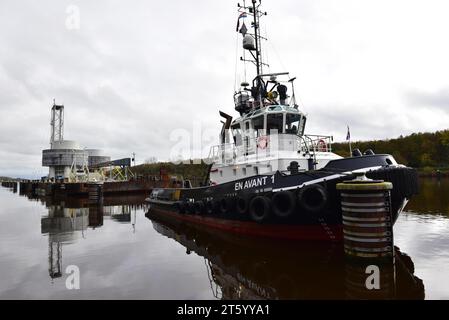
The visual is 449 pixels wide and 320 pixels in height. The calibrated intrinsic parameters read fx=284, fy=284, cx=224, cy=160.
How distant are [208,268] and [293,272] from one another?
86.1 inches

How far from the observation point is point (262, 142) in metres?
11.6

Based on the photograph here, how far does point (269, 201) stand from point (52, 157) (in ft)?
196

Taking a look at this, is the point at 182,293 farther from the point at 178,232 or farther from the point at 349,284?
the point at 178,232

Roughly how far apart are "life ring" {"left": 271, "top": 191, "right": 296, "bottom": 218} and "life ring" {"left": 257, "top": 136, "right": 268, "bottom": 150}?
298 cm

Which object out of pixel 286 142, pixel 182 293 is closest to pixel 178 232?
pixel 286 142

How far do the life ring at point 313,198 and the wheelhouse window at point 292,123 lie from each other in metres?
4.28

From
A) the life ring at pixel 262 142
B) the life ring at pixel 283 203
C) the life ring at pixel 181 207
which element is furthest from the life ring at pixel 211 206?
the life ring at pixel 283 203

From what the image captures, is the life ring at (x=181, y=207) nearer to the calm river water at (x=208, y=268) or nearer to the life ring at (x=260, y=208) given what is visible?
the calm river water at (x=208, y=268)

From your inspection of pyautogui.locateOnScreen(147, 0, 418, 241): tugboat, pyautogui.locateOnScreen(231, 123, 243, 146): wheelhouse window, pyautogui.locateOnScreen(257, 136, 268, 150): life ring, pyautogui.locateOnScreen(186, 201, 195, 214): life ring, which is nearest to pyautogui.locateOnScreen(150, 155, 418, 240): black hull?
pyautogui.locateOnScreen(147, 0, 418, 241): tugboat

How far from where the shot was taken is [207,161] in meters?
14.2

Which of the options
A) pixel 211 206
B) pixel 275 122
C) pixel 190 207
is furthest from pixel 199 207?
pixel 275 122

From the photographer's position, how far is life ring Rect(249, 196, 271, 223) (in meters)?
9.13

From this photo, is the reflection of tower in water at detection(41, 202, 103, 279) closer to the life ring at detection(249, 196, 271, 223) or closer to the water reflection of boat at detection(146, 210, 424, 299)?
the water reflection of boat at detection(146, 210, 424, 299)

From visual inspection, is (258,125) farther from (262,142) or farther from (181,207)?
(181,207)
